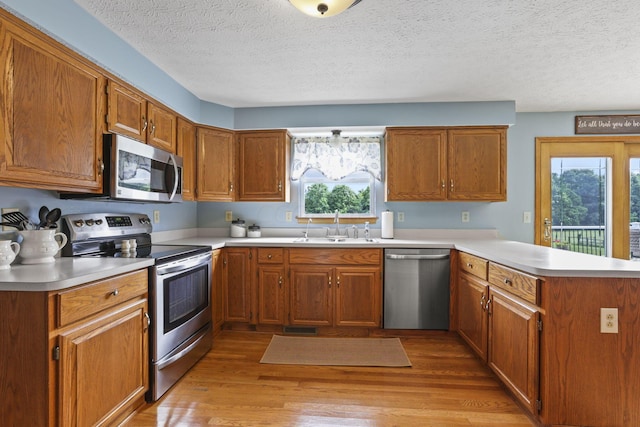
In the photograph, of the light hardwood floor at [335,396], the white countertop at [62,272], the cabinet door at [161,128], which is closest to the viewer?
the white countertop at [62,272]

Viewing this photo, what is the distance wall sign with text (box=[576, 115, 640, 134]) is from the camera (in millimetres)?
3445

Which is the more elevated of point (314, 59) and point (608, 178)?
point (314, 59)

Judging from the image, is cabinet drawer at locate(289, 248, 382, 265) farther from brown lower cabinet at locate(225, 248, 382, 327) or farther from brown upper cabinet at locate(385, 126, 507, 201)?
brown upper cabinet at locate(385, 126, 507, 201)

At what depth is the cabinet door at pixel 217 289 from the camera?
9.35 feet

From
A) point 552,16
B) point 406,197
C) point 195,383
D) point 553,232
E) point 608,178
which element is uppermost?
point 552,16

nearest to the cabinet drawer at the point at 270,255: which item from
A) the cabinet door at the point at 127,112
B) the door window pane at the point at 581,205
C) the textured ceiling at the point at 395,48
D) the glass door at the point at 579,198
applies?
the cabinet door at the point at 127,112

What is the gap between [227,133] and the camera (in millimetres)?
3354

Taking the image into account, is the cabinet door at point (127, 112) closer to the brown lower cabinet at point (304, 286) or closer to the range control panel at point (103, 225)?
the range control panel at point (103, 225)

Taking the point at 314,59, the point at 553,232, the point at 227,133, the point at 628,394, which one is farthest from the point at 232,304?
the point at 553,232

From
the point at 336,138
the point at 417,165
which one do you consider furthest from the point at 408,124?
the point at 336,138

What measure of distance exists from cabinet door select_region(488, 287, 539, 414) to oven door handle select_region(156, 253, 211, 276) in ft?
6.92

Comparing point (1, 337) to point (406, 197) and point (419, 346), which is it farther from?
point (406, 197)

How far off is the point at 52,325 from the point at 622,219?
4833 mm

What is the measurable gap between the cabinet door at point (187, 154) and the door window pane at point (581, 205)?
12.3 ft
